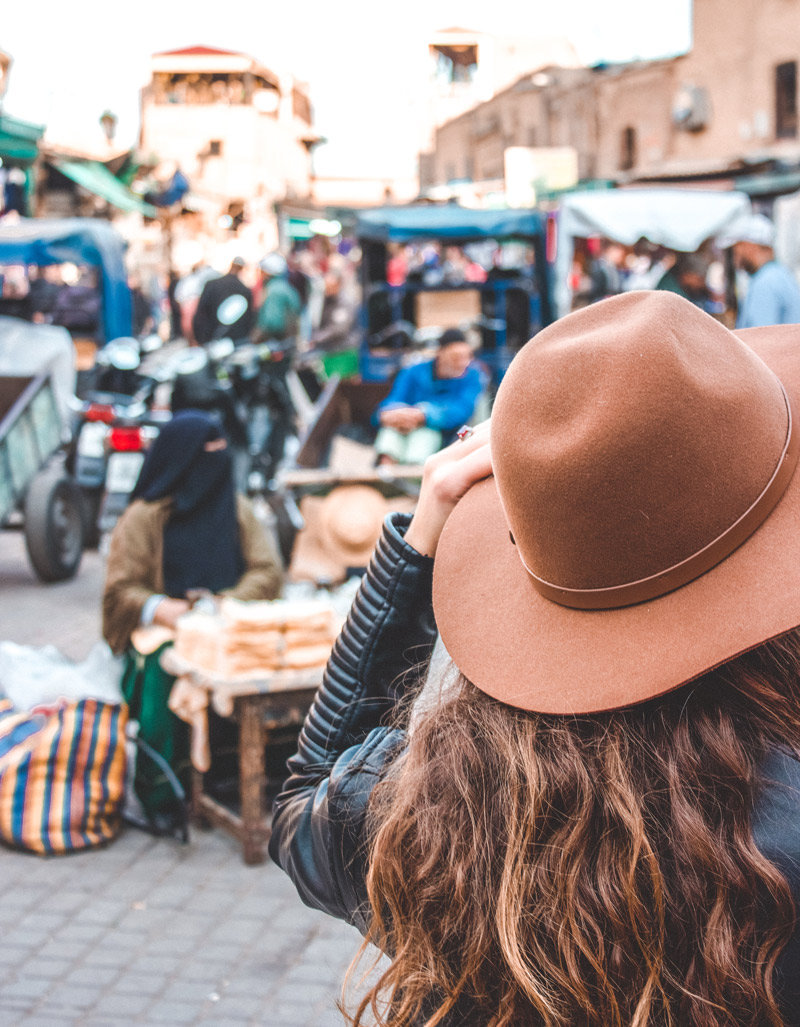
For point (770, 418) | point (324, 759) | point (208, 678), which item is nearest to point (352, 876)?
point (324, 759)

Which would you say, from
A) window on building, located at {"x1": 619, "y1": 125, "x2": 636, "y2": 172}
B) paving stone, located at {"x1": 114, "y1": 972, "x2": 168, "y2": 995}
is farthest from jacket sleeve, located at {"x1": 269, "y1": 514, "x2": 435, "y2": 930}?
window on building, located at {"x1": 619, "y1": 125, "x2": 636, "y2": 172}

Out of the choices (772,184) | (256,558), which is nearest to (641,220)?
(772,184)

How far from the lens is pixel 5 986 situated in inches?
120

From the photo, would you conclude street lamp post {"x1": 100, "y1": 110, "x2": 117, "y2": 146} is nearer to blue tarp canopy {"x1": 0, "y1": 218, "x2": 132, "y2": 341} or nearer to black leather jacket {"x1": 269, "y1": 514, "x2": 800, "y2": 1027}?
blue tarp canopy {"x1": 0, "y1": 218, "x2": 132, "y2": 341}

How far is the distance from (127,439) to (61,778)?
419 cm

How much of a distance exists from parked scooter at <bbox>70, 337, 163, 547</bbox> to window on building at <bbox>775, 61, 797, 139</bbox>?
22.0 m

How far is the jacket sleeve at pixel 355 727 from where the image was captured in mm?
1134

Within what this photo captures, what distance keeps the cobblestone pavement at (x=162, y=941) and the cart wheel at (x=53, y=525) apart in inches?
154

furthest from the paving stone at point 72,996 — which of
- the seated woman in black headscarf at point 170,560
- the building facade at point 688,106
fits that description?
the building facade at point 688,106

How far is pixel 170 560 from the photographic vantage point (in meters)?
4.36

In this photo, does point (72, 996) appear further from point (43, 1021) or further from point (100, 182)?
point (100, 182)

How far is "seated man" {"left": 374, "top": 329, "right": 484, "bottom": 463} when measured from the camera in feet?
22.2

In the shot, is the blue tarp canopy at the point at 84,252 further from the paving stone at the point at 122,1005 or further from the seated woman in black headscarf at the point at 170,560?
the paving stone at the point at 122,1005

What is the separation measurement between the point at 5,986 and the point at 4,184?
1445cm
